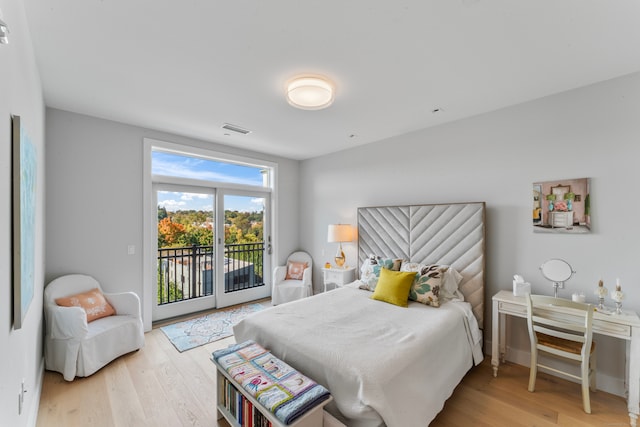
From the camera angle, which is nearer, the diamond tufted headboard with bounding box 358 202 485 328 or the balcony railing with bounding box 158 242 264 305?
the diamond tufted headboard with bounding box 358 202 485 328

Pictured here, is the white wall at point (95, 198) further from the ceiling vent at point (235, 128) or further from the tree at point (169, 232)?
the ceiling vent at point (235, 128)

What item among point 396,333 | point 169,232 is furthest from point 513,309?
point 169,232

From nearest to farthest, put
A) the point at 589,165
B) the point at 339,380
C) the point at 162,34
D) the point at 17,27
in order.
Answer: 1. the point at 17,27
2. the point at 339,380
3. the point at 162,34
4. the point at 589,165

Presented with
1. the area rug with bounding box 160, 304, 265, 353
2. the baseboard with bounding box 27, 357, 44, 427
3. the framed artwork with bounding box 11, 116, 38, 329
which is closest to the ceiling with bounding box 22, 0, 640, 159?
the framed artwork with bounding box 11, 116, 38, 329

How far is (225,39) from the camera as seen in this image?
1.75 metres

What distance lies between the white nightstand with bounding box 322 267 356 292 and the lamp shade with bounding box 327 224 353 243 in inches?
17.2

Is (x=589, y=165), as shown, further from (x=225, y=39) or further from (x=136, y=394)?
(x=136, y=394)

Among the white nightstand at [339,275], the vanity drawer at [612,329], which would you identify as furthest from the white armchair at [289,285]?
the vanity drawer at [612,329]

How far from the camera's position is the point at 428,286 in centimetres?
270

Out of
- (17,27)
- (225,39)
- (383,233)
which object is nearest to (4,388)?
(17,27)

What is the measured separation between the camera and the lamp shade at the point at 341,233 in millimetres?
3951

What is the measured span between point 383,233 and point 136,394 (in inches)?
120

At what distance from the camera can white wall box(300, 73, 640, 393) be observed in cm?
219

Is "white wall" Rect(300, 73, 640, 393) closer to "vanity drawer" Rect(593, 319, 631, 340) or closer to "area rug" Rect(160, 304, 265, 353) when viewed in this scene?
"vanity drawer" Rect(593, 319, 631, 340)
